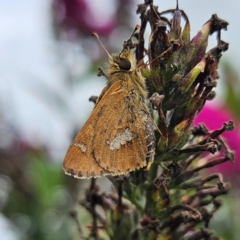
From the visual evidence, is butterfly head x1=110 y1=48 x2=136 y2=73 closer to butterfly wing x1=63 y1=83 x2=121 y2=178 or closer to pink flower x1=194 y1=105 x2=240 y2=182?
butterfly wing x1=63 y1=83 x2=121 y2=178

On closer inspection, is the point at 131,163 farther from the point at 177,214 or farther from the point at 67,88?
the point at 67,88

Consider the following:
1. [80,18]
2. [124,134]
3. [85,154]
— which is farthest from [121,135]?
[80,18]

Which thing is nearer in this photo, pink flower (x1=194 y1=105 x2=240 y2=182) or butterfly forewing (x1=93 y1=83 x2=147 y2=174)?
butterfly forewing (x1=93 y1=83 x2=147 y2=174)

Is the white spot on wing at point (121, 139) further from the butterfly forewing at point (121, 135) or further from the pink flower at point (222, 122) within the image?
the pink flower at point (222, 122)

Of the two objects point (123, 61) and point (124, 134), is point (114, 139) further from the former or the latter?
point (123, 61)

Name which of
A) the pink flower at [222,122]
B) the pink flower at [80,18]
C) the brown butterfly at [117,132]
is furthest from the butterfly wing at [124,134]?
the pink flower at [80,18]

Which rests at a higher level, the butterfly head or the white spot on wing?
the butterfly head

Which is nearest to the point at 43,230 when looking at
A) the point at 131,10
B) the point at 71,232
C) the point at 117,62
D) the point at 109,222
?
the point at 71,232

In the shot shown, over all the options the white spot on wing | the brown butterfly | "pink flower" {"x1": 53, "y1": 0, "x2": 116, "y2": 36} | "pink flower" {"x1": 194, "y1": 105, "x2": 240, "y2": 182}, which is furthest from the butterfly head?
"pink flower" {"x1": 53, "y1": 0, "x2": 116, "y2": 36}

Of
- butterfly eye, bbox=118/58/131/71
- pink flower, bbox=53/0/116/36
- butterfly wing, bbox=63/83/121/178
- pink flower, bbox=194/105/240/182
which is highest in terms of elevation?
pink flower, bbox=53/0/116/36
